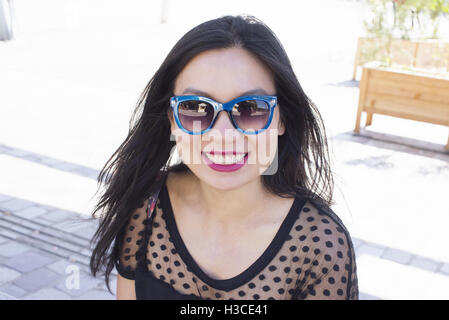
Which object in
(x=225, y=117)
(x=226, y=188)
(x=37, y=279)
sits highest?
(x=225, y=117)

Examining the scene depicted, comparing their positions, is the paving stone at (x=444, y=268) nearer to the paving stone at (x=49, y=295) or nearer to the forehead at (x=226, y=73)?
the paving stone at (x=49, y=295)

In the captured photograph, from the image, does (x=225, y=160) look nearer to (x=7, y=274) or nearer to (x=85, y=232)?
(x=7, y=274)

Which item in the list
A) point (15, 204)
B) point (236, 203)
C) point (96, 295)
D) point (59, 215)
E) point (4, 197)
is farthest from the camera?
point (4, 197)

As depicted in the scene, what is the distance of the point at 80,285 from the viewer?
11.6ft

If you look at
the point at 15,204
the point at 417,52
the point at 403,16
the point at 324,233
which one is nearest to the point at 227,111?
the point at 324,233

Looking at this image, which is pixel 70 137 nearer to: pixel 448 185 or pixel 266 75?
pixel 448 185

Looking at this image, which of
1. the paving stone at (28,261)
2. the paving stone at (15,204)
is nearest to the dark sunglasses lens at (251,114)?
the paving stone at (28,261)

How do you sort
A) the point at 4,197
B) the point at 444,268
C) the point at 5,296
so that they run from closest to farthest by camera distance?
1. the point at 5,296
2. the point at 444,268
3. the point at 4,197

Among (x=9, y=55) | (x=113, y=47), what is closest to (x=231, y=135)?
(x=9, y=55)

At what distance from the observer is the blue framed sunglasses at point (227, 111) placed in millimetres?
1478

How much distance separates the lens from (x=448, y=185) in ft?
18.6

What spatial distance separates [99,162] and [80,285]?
231cm

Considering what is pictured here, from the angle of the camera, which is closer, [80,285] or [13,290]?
[13,290]
